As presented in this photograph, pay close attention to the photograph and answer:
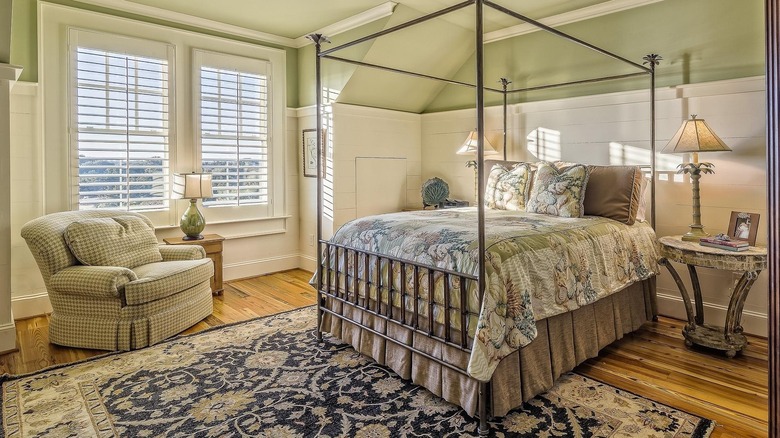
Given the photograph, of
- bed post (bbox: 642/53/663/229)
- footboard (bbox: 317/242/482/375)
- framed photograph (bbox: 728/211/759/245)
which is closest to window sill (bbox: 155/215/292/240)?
footboard (bbox: 317/242/482/375)

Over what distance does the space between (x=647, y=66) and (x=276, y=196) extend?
148 inches

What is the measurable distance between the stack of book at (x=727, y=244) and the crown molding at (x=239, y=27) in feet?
10.1

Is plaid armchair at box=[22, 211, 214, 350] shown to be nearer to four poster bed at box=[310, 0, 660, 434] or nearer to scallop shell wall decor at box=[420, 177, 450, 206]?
four poster bed at box=[310, 0, 660, 434]

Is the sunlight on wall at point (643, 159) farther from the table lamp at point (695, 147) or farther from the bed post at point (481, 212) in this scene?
the bed post at point (481, 212)

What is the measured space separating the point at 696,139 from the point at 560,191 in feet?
2.91

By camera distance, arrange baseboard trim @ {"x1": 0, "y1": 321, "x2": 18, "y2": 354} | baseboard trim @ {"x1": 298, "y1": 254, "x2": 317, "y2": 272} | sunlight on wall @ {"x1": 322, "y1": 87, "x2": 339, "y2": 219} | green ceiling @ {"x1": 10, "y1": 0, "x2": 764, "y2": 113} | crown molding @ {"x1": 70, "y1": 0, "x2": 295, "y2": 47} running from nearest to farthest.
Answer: baseboard trim @ {"x1": 0, "y1": 321, "x2": 18, "y2": 354} → green ceiling @ {"x1": 10, "y1": 0, "x2": 764, "y2": 113} → crown molding @ {"x1": 70, "y1": 0, "x2": 295, "y2": 47} → sunlight on wall @ {"x1": 322, "y1": 87, "x2": 339, "y2": 219} → baseboard trim @ {"x1": 298, "y1": 254, "x2": 317, "y2": 272}

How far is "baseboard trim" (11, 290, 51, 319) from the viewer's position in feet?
11.8

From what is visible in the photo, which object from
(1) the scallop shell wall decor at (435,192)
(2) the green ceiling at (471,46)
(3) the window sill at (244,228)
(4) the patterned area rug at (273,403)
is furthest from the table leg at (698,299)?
(3) the window sill at (244,228)

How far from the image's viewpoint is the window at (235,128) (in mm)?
4531

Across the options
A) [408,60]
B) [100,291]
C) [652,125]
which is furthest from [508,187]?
[100,291]

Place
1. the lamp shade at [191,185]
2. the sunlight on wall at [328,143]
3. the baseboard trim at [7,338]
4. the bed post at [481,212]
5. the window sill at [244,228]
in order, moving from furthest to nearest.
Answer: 1. the sunlight on wall at [328,143]
2. the window sill at [244,228]
3. the lamp shade at [191,185]
4. the baseboard trim at [7,338]
5. the bed post at [481,212]

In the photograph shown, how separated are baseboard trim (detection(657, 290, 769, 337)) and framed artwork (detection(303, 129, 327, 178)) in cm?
349

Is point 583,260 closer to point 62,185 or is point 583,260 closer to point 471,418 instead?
point 471,418

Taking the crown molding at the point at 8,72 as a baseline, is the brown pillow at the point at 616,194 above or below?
below
